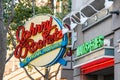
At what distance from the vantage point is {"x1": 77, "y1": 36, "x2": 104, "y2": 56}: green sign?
13.0 metres

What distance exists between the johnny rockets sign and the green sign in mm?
548

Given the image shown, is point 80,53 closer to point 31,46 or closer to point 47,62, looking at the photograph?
point 47,62

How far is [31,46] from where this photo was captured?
649 inches

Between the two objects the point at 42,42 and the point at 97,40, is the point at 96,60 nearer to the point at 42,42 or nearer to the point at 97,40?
the point at 97,40

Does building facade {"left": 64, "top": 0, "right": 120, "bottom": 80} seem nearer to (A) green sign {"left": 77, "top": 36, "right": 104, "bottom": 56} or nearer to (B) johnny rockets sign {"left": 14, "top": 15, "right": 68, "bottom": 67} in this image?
(A) green sign {"left": 77, "top": 36, "right": 104, "bottom": 56}

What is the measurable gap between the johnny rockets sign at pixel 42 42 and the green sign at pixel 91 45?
1.80ft

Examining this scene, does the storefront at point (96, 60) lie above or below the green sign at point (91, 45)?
below

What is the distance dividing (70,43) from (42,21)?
124 centimetres

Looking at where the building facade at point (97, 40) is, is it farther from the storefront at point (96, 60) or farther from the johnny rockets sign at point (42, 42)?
the johnny rockets sign at point (42, 42)

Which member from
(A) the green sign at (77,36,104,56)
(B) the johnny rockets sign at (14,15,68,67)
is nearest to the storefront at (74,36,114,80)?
(A) the green sign at (77,36,104,56)

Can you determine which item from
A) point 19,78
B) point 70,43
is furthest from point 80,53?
point 19,78

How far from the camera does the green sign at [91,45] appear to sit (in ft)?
42.7

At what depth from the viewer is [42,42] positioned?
16.0 m

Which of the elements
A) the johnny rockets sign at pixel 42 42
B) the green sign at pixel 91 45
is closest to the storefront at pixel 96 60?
the green sign at pixel 91 45
